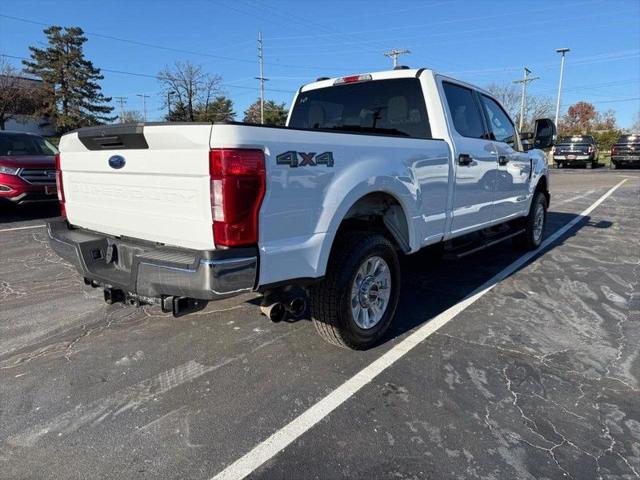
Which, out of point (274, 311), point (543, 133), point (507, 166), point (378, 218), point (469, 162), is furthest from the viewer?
point (543, 133)

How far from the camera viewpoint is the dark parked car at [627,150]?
27.7 meters

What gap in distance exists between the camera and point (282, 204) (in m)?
2.54

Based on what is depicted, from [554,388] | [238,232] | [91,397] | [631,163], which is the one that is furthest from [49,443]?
[631,163]

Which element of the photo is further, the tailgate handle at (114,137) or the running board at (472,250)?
the running board at (472,250)

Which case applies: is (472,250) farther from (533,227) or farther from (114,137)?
(114,137)

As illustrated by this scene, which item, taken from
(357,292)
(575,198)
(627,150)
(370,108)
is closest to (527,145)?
(370,108)

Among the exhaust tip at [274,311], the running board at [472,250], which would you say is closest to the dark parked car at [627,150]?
the running board at [472,250]

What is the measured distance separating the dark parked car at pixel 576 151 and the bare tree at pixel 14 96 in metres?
45.8

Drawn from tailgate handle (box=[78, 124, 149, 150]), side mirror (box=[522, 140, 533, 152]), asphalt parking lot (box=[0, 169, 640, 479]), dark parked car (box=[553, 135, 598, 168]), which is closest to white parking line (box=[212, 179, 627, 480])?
asphalt parking lot (box=[0, 169, 640, 479])

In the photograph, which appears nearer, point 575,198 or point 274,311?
point 274,311

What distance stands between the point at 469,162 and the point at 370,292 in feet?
5.86

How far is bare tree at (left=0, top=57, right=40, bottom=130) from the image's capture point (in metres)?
42.0

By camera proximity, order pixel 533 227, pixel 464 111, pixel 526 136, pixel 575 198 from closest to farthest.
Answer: pixel 464 111
pixel 526 136
pixel 533 227
pixel 575 198

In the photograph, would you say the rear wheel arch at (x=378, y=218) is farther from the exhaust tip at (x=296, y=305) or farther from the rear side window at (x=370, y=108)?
the rear side window at (x=370, y=108)
